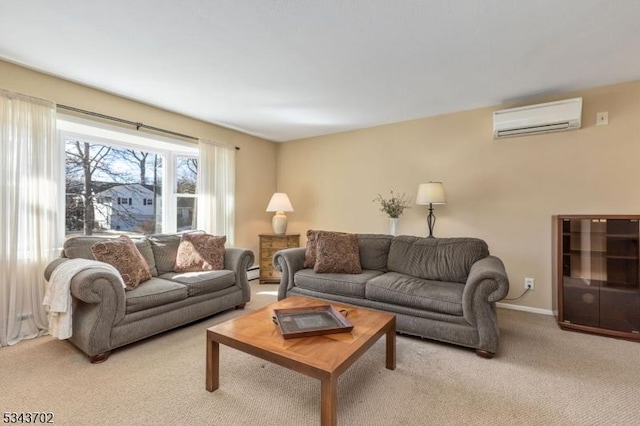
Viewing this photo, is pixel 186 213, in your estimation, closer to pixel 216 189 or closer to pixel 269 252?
pixel 216 189

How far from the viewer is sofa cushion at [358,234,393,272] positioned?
11.0 feet

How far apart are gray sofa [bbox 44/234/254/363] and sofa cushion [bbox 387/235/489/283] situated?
1.68 metres

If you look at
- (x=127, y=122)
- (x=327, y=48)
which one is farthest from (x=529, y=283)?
(x=127, y=122)

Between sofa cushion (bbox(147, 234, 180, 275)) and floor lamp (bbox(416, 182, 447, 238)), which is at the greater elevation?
floor lamp (bbox(416, 182, 447, 238))

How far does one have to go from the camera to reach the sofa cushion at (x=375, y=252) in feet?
11.0

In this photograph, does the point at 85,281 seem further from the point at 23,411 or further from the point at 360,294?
the point at 360,294

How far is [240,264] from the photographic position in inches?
129

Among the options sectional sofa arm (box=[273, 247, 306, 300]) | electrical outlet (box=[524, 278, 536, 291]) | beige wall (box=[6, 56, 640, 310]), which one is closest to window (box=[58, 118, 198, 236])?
beige wall (box=[6, 56, 640, 310])

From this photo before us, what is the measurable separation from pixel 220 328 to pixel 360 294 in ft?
4.69

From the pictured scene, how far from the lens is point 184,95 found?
3189 millimetres

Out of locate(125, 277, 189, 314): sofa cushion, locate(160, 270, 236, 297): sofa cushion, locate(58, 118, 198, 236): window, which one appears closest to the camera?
locate(125, 277, 189, 314): sofa cushion

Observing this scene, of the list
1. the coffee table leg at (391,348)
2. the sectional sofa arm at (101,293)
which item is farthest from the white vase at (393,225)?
the sectional sofa arm at (101,293)

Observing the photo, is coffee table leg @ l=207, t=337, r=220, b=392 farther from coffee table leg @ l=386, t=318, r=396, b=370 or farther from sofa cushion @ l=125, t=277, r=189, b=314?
coffee table leg @ l=386, t=318, r=396, b=370

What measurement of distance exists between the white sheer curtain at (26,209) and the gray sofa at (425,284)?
6.99 feet
